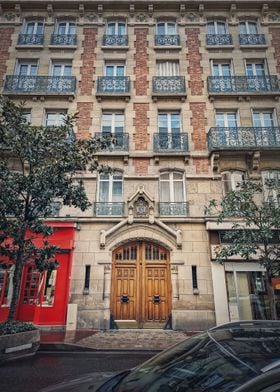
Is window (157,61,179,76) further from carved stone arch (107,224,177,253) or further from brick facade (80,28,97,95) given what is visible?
carved stone arch (107,224,177,253)

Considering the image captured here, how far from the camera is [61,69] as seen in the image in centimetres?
1397

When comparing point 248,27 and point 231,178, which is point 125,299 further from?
point 248,27

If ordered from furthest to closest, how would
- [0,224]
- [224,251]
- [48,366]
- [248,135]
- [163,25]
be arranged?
[163,25]
[248,135]
[224,251]
[0,224]
[48,366]

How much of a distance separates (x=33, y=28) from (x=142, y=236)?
14.1m

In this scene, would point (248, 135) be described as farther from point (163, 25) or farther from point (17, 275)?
point (17, 275)

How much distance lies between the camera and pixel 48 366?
17.1ft

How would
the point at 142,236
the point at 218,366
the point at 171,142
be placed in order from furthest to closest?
the point at 171,142, the point at 142,236, the point at 218,366

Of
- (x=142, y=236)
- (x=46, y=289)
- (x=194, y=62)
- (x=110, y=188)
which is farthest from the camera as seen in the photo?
(x=194, y=62)

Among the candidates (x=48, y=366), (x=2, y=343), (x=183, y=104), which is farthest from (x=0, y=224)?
(x=183, y=104)

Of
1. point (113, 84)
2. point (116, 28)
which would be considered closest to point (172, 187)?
point (113, 84)

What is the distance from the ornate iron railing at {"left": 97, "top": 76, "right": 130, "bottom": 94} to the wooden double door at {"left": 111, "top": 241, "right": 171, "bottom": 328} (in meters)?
7.99

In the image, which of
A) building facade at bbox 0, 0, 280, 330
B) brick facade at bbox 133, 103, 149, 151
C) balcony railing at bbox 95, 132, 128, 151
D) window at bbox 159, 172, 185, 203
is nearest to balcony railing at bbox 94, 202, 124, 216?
building facade at bbox 0, 0, 280, 330

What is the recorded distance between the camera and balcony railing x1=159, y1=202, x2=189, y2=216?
1102 cm

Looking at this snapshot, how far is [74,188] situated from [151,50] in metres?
10.8
